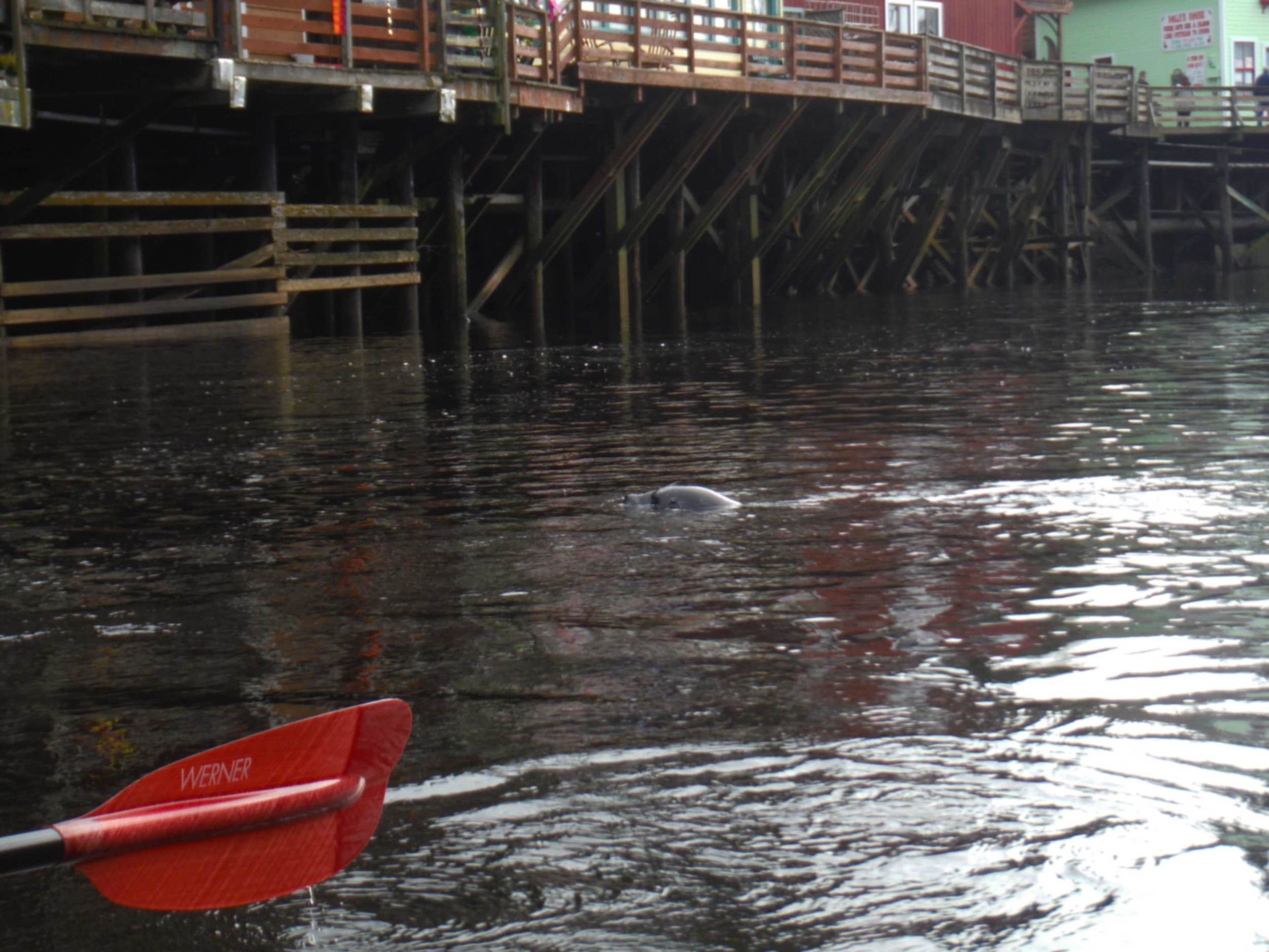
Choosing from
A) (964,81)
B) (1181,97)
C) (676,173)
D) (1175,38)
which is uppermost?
(1175,38)

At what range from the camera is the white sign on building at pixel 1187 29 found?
44312 mm

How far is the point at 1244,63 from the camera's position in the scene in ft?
148

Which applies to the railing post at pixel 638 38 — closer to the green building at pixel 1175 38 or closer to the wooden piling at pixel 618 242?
the wooden piling at pixel 618 242

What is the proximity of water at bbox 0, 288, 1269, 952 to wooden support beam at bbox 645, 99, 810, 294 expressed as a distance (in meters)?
15.8

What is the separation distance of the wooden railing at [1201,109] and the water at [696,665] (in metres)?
29.6

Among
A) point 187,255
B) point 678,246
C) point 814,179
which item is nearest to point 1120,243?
point 814,179

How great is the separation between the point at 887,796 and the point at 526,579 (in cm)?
221

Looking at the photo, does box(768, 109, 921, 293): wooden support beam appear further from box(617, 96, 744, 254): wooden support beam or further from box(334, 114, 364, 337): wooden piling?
box(334, 114, 364, 337): wooden piling

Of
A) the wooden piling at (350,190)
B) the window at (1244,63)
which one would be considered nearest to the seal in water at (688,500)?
the wooden piling at (350,190)

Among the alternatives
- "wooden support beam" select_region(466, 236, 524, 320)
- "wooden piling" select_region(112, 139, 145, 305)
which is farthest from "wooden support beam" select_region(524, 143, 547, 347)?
"wooden piling" select_region(112, 139, 145, 305)

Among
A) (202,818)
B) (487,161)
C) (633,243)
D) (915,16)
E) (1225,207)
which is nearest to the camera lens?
(202,818)

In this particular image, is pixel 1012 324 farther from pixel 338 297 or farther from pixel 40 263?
pixel 40 263

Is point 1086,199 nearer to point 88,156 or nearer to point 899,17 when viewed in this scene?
point 899,17

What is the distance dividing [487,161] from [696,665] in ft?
69.9
